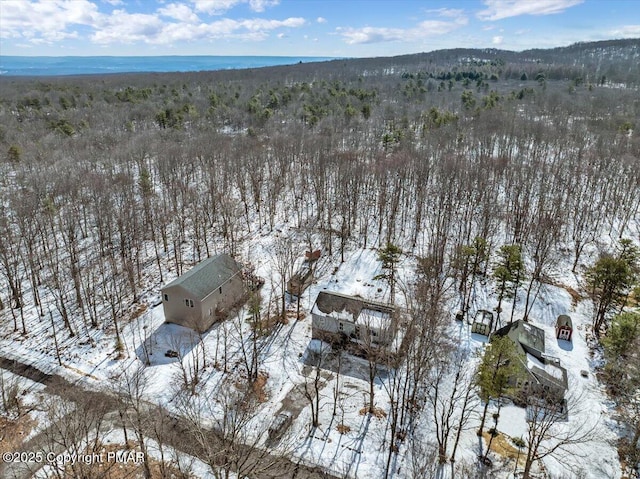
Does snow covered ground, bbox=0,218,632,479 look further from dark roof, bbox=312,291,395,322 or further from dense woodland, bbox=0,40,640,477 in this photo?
dark roof, bbox=312,291,395,322

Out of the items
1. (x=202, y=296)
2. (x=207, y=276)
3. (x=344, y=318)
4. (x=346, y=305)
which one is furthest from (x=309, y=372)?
(x=207, y=276)

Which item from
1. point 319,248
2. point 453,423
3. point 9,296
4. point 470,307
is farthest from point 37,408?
point 470,307

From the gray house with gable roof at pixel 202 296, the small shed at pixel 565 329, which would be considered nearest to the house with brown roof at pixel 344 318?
the gray house with gable roof at pixel 202 296

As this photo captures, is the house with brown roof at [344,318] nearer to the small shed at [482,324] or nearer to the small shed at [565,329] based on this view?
the small shed at [482,324]

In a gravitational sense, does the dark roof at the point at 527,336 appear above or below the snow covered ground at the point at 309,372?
above

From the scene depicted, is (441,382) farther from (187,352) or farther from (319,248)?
(319,248)

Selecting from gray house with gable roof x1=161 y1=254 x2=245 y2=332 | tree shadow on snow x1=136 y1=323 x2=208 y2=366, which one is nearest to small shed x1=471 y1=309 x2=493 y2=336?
gray house with gable roof x1=161 y1=254 x2=245 y2=332

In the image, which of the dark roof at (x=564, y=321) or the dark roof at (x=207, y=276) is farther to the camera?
the dark roof at (x=207, y=276)
